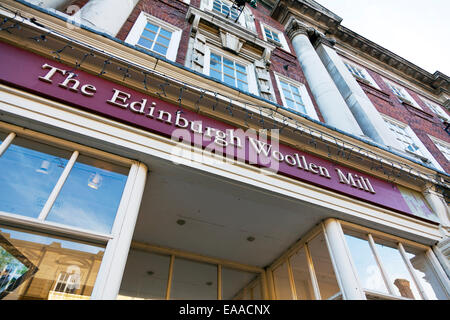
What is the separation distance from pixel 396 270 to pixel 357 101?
6244mm

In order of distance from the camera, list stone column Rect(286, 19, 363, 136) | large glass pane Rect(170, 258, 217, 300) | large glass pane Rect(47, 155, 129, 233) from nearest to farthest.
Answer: large glass pane Rect(47, 155, 129, 233) → large glass pane Rect(170, 258, 217, 300) → stone column Rect(286, 19, 363, 136)

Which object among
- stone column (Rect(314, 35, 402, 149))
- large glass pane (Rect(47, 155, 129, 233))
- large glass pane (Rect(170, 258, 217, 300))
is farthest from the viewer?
stone column (Rect(314, 35, 402, 149))

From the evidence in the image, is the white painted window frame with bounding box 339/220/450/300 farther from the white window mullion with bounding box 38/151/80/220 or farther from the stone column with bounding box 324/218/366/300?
the white window mullion with bounding box 38/151/80/220

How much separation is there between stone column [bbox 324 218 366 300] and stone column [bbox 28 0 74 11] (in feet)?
20.6

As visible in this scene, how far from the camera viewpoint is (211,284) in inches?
211

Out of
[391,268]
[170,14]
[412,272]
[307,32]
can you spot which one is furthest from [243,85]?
[307,32]

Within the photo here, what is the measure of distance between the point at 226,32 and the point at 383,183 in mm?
6214

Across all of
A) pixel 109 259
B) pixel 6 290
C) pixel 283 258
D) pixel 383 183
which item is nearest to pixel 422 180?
pixel 383 183

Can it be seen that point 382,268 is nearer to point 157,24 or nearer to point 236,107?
point 236,107

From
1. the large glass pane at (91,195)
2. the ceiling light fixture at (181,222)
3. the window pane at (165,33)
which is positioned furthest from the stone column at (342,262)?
the window pane at (165,33)

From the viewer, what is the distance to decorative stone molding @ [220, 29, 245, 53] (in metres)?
7.88

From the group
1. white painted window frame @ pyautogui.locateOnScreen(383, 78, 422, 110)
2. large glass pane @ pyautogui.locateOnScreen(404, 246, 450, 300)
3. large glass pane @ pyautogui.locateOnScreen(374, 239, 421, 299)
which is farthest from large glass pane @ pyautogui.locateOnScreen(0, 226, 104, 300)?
white painted window frame @ pyautogui.locateOnScreen(383, 78, 422, 110)

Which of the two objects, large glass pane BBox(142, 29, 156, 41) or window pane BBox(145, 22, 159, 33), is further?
window pane BBox(145, 22, 159, 33)
